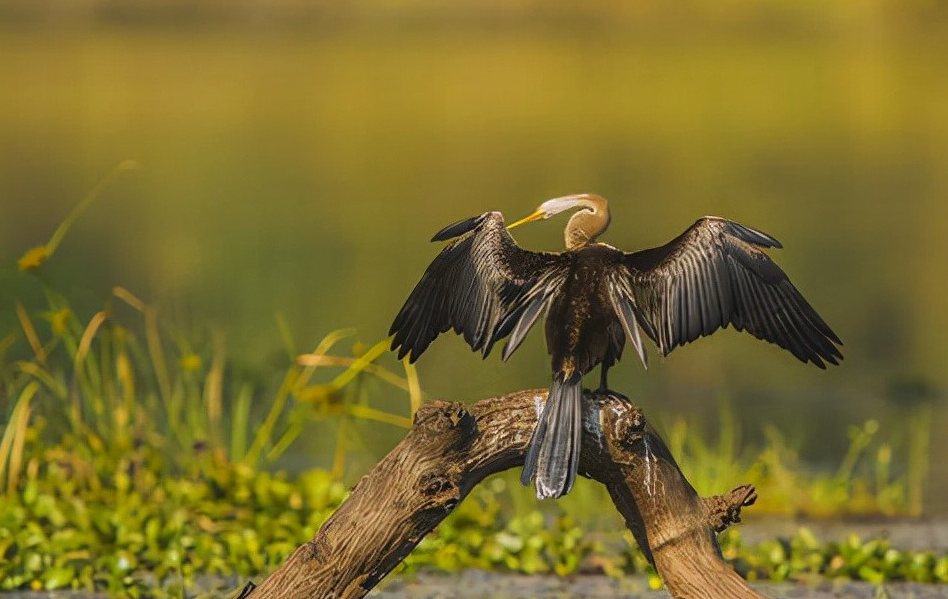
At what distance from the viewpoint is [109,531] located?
15.1 ft

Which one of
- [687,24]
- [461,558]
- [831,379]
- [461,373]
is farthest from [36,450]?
[687,24]

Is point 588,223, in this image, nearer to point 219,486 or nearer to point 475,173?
point 219,486

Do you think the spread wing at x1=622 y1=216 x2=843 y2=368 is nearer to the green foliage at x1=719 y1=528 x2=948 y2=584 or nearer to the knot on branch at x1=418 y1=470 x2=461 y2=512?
the knot on branch at x1=418 y1=470 x2=461 y2=512

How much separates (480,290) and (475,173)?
7436 mm

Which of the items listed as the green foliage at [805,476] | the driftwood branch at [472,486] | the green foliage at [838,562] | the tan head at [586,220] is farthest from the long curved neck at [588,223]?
the green foliage at [805,476]

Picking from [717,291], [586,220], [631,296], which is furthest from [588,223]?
[717,291]

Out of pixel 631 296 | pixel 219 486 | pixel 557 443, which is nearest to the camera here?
pixel 557 443

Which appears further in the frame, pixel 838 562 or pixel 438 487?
pixel 838 562

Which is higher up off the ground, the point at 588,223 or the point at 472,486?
the point at 588,223

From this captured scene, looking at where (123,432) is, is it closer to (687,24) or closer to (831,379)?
(831,379)

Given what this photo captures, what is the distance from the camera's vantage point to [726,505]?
11.6ft

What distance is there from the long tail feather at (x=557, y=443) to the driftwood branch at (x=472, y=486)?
0.10 m

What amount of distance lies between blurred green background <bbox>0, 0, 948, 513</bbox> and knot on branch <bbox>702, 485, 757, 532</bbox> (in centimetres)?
253

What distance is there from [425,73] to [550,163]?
5.32 metres
